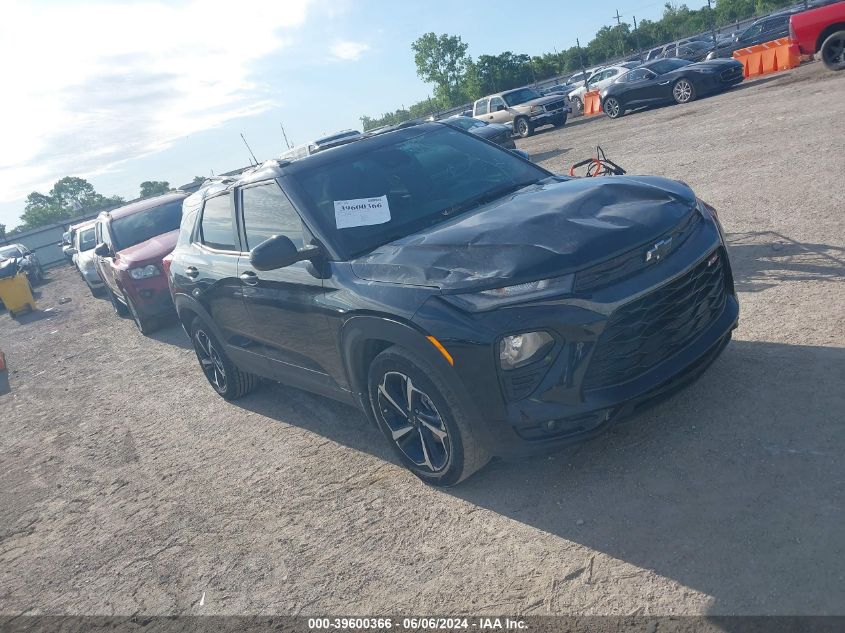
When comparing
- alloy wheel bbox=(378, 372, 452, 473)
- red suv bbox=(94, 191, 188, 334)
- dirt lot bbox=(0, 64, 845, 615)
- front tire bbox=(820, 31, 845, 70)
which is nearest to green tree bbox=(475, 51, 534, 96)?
front tire bbox=(820, 31, 845, 70)

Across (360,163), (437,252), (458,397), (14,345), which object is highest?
(360,163)

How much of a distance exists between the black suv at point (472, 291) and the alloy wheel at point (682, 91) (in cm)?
1815

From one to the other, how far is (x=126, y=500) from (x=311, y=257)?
8.17 ft

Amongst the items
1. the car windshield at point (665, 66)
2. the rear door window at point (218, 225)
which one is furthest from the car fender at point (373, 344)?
the car windshield at point (665, 66)

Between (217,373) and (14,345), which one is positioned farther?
(14,345)

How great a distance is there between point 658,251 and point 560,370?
Result: 2.51ft

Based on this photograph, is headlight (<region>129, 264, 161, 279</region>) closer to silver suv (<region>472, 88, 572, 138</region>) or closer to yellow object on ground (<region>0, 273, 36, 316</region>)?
yellow object on ground (<region>0, 273, 36, 316</region>)

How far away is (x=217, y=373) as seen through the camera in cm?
671

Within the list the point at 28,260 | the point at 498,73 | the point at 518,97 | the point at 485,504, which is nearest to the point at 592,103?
the point at 518,97

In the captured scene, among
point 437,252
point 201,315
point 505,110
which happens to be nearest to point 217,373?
point 201,315

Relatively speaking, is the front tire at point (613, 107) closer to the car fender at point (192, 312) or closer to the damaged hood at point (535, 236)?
the car fender at point (192, 312)

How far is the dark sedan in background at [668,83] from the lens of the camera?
20.4 metres

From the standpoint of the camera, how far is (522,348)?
334 centimetres

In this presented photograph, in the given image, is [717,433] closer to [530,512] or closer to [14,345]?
[530,512]
